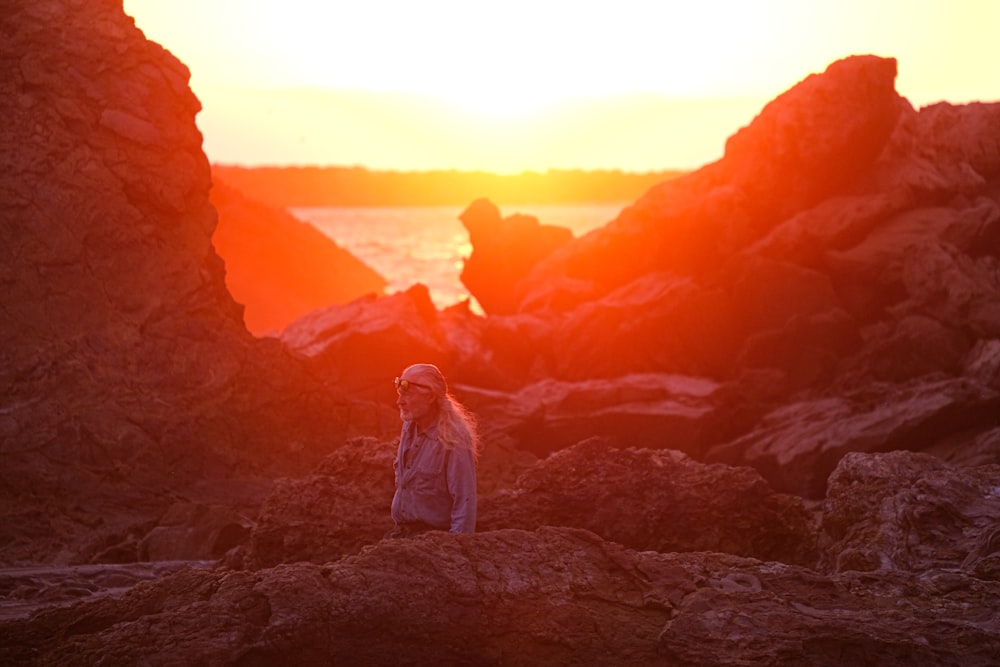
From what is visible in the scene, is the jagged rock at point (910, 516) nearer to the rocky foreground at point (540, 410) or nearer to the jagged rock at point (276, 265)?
the rocky foreground at point (540, 410)

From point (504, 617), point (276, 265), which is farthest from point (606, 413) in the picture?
point (276, 265)

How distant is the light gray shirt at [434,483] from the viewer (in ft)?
25.7

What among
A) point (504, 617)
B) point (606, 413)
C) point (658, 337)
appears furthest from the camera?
point (658, 337)

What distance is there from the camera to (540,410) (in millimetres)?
17781

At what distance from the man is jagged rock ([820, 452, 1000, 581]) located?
→ 2646mm

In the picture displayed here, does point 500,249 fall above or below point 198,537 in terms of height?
above

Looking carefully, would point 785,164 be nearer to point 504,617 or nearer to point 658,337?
point 658,337

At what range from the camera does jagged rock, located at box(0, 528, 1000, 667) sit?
20.6 feet

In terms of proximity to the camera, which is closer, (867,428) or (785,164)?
(867,428)

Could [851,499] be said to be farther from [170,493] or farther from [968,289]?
[968,289]

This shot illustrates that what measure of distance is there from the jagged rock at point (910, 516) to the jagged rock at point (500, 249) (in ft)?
56.5

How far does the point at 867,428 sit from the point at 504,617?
868 centimetres

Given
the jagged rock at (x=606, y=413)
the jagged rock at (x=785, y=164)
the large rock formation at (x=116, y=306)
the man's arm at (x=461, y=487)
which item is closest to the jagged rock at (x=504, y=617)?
the man's arm at (x=461, y=487)

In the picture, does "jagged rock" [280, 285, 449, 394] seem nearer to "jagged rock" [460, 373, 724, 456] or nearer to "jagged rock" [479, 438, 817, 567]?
"jagged rock" [460, 373, 724, 456]
